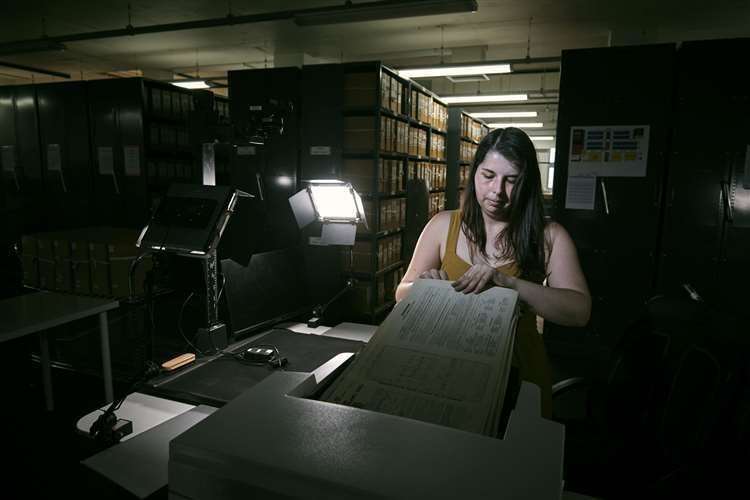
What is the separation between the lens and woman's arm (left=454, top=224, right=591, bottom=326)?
0.86 meters

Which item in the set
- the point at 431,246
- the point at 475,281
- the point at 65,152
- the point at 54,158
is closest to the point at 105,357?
the point at 431,246

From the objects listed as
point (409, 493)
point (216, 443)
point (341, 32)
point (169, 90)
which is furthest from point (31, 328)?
point (341, 32)

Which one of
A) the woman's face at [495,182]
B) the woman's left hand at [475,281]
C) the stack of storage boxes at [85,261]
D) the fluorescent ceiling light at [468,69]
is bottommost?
the stack of storage boxes at [85,261]

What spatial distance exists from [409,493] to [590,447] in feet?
5.10

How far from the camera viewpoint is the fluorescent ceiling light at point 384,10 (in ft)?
13.5

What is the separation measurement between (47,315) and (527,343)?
2420mm

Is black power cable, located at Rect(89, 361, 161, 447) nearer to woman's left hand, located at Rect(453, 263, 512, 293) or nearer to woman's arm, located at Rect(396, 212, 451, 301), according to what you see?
woman's arm, located at Rect(396, 212, 451, 301)

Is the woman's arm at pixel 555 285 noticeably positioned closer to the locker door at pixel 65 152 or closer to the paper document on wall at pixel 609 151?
the paper document on wall at pixel 609 151

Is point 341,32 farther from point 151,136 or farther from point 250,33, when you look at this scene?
point 151,136

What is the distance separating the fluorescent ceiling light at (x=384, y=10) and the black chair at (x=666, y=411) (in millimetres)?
3311

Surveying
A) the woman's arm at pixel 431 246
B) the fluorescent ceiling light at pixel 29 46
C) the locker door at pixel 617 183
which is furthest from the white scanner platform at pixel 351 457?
the fluorescent ceiling light at pixel 29 46

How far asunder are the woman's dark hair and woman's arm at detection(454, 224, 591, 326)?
0.14 ft

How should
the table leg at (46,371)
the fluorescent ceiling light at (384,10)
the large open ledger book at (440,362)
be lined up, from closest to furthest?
the large open ledger book at (440,362) < the table leg at (46,371) < the fluorescent ceiling light at (384,10)

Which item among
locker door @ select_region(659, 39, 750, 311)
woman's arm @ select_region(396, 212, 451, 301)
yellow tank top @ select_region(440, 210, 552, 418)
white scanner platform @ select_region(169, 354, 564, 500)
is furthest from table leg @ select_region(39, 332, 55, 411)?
locker door @ select_region(659, 39, 750, 311)
